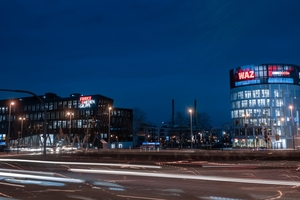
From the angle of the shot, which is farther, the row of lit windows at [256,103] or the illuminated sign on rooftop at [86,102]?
the illuminated sign on rooftop at [86,102]

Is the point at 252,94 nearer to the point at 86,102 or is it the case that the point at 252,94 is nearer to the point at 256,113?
the point at 256,113

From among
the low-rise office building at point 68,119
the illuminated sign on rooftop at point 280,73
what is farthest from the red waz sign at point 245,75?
the low-rise office building at point 68,119

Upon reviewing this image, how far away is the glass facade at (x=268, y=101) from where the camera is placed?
344 feet

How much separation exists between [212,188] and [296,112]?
3922 inches

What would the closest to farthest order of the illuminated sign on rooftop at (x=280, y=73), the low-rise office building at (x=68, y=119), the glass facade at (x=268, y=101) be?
1. the glass facade at (x=268, y=101)
2. the illuminated sign on rooftop at (x=280, y=73)
3. the low-rise office building at (x=68, y=119)

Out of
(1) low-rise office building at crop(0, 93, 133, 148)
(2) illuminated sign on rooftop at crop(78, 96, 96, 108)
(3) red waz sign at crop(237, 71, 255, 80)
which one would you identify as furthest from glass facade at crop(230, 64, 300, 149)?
(2) illuminated sign on rooftop at crop(78, 96, 96, 108)

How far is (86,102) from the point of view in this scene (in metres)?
121

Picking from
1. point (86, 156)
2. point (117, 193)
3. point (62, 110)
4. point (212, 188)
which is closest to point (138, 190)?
point (117, 193)

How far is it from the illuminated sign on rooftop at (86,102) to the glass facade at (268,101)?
4966 cm

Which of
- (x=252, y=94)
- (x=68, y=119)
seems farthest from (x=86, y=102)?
(x=252, y=94)

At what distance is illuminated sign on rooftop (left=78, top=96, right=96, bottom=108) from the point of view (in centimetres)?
12019

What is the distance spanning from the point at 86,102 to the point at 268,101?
62.3 meters

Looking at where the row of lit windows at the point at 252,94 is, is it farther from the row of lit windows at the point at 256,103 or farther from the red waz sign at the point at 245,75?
the red waz sign at the point at 245,75

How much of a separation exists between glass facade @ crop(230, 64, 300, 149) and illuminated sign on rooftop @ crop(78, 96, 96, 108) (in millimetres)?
49656
